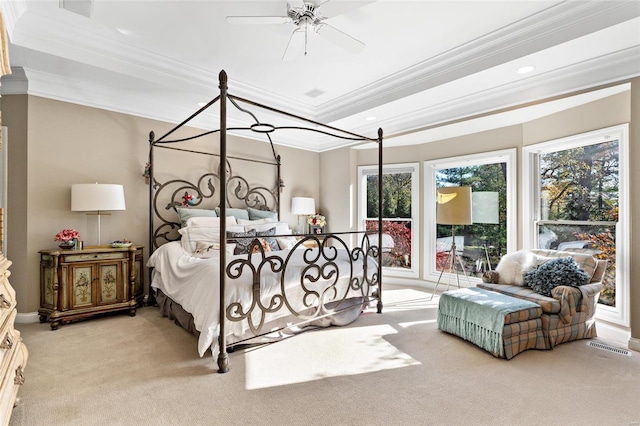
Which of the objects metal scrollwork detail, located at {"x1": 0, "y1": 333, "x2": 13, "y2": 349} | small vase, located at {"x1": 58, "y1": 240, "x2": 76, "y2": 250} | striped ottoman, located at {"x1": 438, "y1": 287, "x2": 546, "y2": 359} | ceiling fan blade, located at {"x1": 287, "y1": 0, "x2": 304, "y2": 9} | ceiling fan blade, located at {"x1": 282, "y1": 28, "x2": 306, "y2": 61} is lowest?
striped ottoman, located at {"x1": 438, "y1": 287, "x2": 546, "y2": 359}

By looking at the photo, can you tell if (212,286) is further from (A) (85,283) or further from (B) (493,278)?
(B) (493,278)

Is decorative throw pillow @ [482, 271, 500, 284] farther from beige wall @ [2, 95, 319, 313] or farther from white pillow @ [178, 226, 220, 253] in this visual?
beige wall @ [2, 95, 319, 313]

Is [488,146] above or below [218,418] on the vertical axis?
above

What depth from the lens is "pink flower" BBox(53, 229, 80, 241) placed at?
336 cm

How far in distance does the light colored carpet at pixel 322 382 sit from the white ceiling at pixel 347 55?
8.53ft

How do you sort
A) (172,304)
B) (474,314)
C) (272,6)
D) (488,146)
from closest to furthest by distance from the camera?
1. (272,6)
2. (474,314)
3. (172,304)
4. (488,146)

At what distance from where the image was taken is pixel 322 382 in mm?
2301

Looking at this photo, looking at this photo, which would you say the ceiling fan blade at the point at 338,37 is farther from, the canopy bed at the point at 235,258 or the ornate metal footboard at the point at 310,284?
the ornate metal footboard at the point at 310,284

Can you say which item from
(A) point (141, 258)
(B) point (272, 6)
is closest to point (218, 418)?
(A) point (141, 258)

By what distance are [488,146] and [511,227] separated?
1172mm

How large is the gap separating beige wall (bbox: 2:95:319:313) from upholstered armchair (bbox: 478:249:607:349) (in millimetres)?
4502

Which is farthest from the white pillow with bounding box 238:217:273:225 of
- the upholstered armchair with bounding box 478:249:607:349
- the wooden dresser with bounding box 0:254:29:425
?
the upholstered armchair with bounding box 478:249:607:349

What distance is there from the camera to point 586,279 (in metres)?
3.07

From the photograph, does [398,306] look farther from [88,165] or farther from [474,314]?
[88,165]
